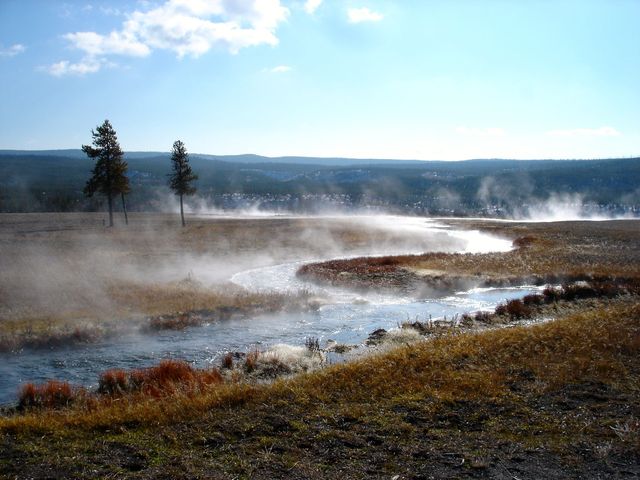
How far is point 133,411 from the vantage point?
11203 mm

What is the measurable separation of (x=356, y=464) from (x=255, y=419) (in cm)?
282

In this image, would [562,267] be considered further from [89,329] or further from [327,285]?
[89,329]

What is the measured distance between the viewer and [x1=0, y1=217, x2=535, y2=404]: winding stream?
55.9ft

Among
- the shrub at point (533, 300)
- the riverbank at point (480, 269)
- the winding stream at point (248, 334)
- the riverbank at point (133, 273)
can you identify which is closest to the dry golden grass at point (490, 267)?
the riverbank at point (480, 269)

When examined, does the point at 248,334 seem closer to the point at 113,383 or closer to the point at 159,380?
the point at 159,380

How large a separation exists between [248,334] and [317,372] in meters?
8.06

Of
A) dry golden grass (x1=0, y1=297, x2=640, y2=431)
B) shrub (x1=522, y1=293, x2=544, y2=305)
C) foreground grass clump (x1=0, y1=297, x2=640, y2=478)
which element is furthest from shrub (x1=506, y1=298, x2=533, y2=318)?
foreground grass clump (x1=0, y1=297, x2=640, y2=478)

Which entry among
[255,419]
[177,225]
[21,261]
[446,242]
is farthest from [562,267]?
[177,225]

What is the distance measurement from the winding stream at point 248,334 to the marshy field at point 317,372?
0.12 metres

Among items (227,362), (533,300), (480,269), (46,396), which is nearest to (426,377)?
(227,362)

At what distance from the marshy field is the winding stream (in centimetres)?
12

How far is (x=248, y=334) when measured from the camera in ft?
72.1

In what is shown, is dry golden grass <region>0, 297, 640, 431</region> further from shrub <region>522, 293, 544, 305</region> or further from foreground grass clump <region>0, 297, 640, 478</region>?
shrub <region>522, 293, 544, 305</region>

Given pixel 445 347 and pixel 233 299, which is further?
pixel 233 299
